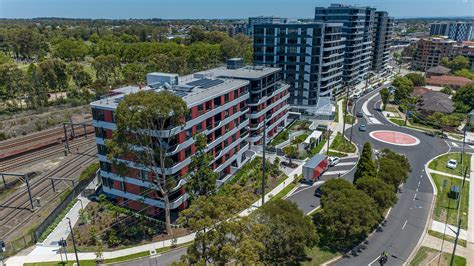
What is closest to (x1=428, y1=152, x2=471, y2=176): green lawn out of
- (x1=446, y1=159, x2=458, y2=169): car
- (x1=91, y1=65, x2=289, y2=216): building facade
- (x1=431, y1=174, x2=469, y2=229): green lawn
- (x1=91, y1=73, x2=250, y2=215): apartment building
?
(x1=446, y1=159, x2=458, y2=169): car

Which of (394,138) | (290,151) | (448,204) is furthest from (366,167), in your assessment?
(394,138)

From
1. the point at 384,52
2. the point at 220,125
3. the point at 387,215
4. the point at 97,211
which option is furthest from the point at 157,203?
the point at 384,52

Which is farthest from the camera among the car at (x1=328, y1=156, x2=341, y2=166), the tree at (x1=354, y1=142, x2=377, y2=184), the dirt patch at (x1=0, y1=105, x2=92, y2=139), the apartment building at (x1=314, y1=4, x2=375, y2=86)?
the apartment building at (x1=314, y1=4, x2=375, y2=86)

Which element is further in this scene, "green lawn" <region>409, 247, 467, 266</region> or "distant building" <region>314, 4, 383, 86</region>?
"distant building" <region>314, 4, 383, 86</region>

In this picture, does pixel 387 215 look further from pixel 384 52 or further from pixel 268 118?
pixel 384 52

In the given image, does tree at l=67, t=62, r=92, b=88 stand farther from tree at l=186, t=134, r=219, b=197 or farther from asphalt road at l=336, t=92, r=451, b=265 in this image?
asphalt road at l=336, t=92, r=451, b=265

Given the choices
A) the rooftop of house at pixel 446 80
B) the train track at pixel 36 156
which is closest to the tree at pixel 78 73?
the train track at pixel 36 156
